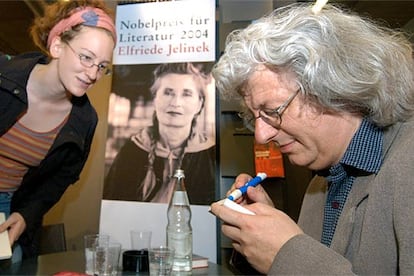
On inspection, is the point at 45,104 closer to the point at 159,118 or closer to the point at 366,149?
the point at 159,118

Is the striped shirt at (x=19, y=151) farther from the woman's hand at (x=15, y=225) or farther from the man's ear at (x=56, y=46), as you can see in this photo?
the man's ear at (x=56, y=46)

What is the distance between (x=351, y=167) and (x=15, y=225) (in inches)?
48.3

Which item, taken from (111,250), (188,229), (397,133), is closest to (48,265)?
(111,250)

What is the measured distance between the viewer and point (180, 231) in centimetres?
133

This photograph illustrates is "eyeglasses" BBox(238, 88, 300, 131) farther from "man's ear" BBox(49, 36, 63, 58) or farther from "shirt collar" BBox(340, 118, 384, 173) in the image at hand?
"man's ear" BBox(49, 36, 63, 58)

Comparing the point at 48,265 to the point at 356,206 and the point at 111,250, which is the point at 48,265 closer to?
the point at 111,250


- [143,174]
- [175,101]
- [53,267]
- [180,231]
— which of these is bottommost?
[53,267]

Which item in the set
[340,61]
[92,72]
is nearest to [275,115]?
[340,61]

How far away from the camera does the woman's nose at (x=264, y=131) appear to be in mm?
930

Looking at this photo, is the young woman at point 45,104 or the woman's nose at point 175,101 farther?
the woman's nose at point 175,101

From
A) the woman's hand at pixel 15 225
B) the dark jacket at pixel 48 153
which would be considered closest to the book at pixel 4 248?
the woman's hand at pixel 15 225

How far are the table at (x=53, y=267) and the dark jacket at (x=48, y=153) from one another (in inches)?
11.2

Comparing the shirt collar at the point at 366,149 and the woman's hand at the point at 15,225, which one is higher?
the shirt collar at the point at 366,149

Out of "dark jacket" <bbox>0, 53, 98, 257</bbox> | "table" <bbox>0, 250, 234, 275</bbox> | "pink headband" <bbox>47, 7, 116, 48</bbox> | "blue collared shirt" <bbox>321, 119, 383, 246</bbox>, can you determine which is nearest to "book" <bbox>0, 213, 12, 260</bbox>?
"table" <bbox>0, 250, 234, 275</bbox>
